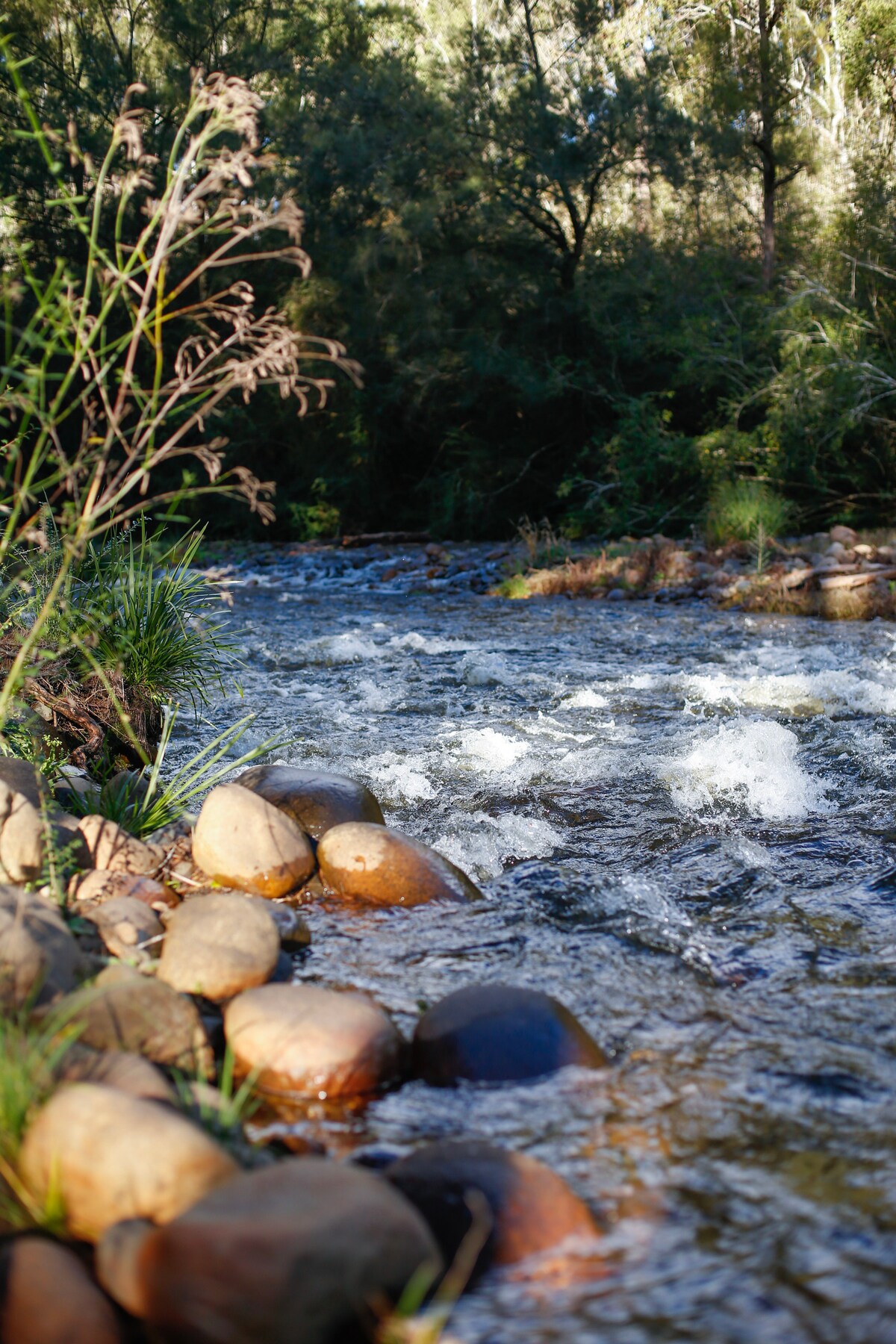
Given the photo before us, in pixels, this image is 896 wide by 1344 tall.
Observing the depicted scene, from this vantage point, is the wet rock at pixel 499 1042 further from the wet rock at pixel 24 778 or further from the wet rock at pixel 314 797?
the wet rock at pixel 24 778

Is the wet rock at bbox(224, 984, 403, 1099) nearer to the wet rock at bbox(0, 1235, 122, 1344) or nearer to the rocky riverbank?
the rocky riverbank

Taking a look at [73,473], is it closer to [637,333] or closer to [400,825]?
[400,825]

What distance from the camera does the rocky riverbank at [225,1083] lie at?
1469 mm

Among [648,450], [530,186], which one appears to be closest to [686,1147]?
[648,450]

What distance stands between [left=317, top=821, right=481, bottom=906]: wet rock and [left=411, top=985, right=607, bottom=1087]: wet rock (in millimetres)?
817

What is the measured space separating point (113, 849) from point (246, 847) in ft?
1.24

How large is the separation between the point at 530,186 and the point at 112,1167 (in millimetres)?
17486

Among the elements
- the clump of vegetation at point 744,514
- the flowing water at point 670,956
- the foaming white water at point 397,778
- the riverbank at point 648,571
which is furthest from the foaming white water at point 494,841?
the clump of vegetation at point 744,514

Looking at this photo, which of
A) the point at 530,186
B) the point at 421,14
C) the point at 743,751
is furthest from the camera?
the point at 421,14

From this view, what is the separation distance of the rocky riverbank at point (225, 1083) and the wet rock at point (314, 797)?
0.63ft

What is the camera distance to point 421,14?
74.7ft

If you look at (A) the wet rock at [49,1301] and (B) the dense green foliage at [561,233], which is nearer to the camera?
(A) the wet rock at [49,1301]

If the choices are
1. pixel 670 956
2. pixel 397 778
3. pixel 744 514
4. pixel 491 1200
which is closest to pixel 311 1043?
pixel 491 1200

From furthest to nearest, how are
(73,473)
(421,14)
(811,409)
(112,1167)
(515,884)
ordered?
(421,14)
(811,409)
(515,884)
(73,473)
(112,1167)
